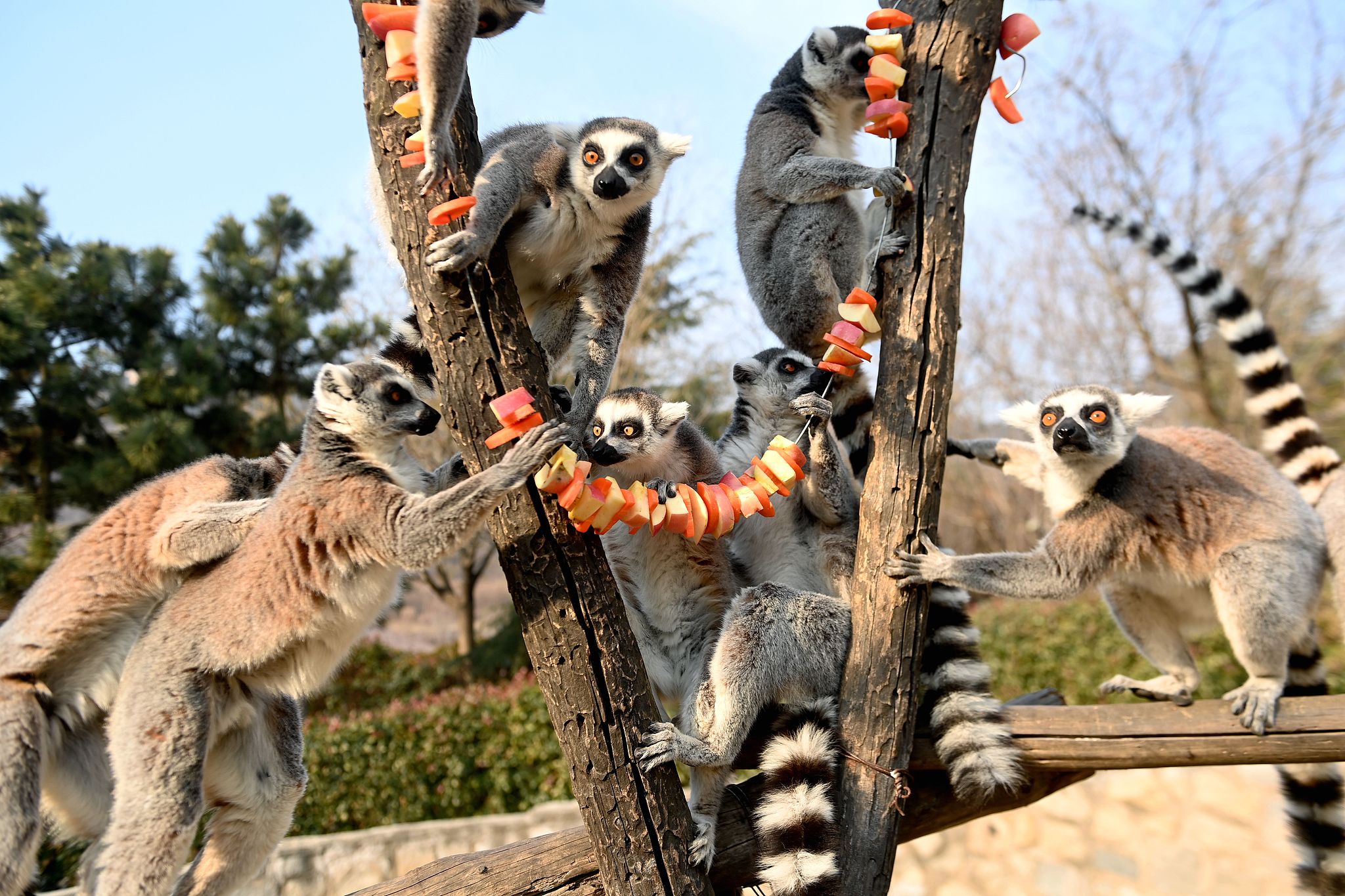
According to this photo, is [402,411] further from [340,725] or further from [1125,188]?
[1125,188]

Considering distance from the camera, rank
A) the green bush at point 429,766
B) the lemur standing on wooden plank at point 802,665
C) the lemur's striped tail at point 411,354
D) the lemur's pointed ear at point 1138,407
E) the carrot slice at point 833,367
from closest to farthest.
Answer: the lemur standing on wooden plank at point 802,665
the carrot slice at point 833,367
the lemur's striped tail at point 411,354
the lemur's pointed ear at point 1138,407
the green bush at point 429,766

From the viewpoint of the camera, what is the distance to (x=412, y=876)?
3699mm

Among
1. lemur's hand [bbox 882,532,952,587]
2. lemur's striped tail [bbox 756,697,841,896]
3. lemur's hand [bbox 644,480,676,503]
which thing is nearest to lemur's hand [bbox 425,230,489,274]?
lemur's hand [bbox 644,480,676,503]

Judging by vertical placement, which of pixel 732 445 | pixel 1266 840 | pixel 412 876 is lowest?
pixel 1266 840

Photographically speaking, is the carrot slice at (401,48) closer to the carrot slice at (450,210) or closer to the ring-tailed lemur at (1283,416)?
the carrot slice at (450,210)

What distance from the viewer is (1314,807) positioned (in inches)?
176

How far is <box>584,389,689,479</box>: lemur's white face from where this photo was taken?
164 inches

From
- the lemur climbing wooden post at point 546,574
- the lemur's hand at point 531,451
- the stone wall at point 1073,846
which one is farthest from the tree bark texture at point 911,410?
the stone wall at point 1073,846

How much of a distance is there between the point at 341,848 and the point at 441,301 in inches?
272

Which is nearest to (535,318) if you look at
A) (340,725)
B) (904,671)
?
(904,671)

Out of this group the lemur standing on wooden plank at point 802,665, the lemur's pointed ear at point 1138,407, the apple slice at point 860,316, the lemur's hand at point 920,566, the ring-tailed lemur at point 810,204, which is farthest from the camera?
the ring-tailed lemur at point 810,204

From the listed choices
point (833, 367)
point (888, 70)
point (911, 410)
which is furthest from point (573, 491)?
point (888, 70)

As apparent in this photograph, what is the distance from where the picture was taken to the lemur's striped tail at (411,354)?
13.4 feet

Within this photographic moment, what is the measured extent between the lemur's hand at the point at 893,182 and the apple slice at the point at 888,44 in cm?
47
